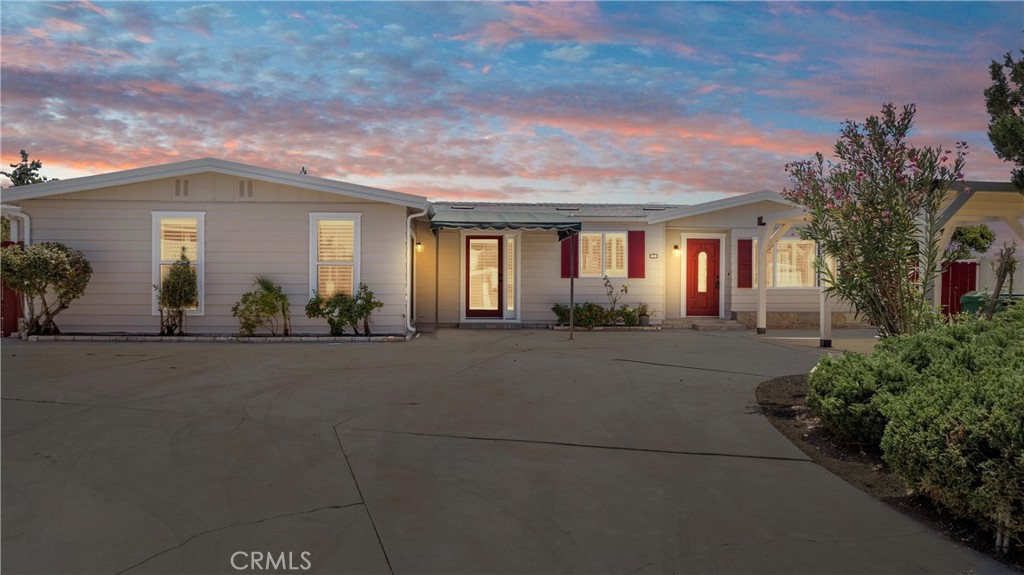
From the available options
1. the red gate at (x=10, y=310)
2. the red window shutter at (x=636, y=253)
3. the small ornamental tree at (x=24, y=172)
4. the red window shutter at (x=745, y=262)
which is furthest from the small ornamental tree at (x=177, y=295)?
the small ornamental tree at (x=24, y=172)

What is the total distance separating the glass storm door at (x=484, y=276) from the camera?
15148 mm

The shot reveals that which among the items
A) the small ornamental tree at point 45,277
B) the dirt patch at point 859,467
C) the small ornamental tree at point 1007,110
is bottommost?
the dirt patch at point 859,467

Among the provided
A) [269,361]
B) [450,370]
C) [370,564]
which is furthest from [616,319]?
[370,564]

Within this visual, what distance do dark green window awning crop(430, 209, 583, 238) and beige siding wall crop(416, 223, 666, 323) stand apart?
885mm

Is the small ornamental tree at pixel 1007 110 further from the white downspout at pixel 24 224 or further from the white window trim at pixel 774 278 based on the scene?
the white downspout at pixel 24 224

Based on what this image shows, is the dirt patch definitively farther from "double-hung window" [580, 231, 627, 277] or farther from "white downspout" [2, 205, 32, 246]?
"white downspout" [2, 205, 32, 246]

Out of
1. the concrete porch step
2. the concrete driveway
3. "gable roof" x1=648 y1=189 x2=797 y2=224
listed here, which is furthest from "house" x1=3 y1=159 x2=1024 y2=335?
the concrete driveway

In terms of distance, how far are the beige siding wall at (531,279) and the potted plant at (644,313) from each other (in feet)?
0.60

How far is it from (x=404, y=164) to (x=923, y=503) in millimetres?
15978

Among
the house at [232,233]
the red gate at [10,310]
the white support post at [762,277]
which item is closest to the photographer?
the house at [232,233]

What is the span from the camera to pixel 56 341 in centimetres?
1148

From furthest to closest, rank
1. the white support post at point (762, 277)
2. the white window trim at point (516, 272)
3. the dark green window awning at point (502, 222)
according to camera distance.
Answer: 1. the white window trim at point (516, 272)
2. the white support post at point (762, 277)
3. the dark green window awning at point (502, 222)

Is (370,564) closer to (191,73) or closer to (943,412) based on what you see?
(943,412)

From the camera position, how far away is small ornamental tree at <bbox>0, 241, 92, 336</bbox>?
431 inches
